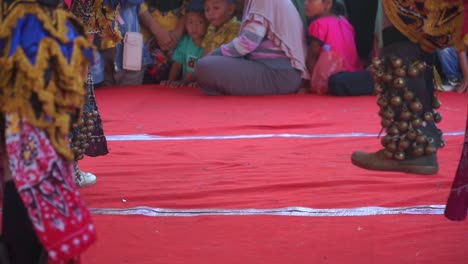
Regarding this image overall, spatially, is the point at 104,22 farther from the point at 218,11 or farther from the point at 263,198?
the point at 218,11

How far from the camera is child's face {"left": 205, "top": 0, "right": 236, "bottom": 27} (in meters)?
6.29

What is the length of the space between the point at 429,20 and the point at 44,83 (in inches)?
45.7

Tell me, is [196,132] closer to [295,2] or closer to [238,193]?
[238,193]

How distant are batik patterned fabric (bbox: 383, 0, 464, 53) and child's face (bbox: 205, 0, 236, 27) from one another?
410 cm

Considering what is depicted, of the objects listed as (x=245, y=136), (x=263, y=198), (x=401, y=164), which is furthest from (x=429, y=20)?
(x=245, y=136)

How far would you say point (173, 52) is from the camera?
22.1ft

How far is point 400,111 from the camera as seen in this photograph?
231 cm

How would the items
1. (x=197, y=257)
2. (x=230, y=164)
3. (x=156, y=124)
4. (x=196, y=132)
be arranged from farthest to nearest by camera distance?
1. (x=156, y=124)
2. (x=196, y=132)
3. (x=230, y=164)
4. (x=197, y=257)

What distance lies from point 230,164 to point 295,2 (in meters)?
3.49

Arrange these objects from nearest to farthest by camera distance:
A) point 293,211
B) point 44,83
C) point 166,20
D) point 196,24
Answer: point 44,83
point 293,211
point 196,24
point 166,20

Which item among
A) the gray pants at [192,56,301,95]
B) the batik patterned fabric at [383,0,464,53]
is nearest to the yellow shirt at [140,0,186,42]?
the gray pants at [192,56,301,95]

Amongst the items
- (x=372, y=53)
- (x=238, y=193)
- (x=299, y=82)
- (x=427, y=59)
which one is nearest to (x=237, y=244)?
(x=238, y=193)

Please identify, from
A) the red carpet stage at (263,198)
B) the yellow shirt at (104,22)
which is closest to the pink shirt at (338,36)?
the red carpet stage at (263,198)

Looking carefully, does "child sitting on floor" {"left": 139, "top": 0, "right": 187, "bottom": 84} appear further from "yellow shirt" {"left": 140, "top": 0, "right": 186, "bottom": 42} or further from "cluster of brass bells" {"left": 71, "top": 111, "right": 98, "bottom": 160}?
"cluster of brass bells" {"left": 71, "top": 111, "right": 98, "bottom": 160}
